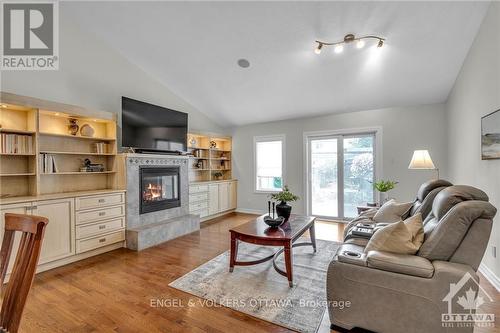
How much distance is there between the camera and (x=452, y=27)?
9.18 feet

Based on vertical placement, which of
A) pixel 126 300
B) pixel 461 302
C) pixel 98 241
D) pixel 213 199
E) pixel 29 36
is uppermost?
pixel 29 36

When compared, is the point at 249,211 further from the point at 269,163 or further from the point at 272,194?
the point at 272,194

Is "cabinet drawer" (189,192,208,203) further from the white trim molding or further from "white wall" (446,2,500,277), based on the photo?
"white wall" (446,2,500,277)

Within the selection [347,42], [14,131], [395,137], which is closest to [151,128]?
[14,131]

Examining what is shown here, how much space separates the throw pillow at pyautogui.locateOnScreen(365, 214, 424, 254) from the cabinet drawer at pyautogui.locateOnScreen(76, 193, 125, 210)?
3431 millimetres

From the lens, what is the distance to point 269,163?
6.16 meters

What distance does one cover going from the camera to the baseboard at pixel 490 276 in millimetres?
2374

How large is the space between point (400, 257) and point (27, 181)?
14.2 feet

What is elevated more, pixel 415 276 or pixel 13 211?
pixel 13 211

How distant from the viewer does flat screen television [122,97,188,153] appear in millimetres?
3791

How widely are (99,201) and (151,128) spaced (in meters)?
1.47

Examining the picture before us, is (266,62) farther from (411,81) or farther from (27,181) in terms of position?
(27,181)

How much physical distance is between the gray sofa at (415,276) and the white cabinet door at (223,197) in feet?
14.0

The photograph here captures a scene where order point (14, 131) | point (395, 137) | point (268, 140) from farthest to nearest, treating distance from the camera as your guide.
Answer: point (268, 140) → point (395, 137) → point (14, 131)
